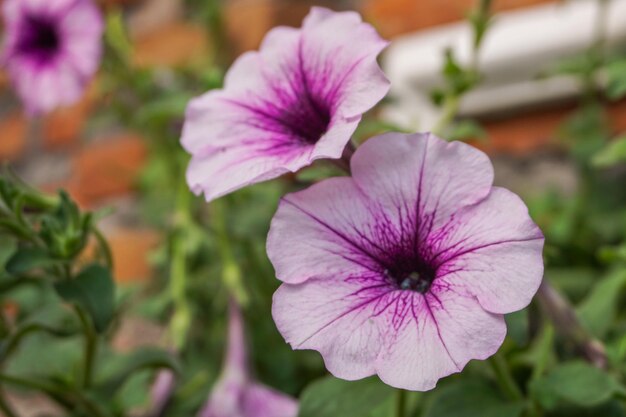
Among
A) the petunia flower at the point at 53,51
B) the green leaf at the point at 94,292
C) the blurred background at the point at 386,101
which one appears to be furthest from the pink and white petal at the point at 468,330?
the petunia flower at the point at 53,51

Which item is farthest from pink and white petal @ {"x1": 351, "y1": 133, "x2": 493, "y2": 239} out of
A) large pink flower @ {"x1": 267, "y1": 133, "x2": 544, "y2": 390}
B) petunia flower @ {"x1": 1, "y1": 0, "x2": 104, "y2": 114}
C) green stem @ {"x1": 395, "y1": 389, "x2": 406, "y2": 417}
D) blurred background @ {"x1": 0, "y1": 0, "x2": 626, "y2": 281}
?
petunia flower @ {"x1": 1, "y1": 0, "x2": 104, "y2": 114}

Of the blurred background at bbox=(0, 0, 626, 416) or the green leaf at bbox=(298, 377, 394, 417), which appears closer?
the green leaf at bbox=(298, 377, 394, 417)

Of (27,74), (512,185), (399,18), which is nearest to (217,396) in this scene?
(27,74)

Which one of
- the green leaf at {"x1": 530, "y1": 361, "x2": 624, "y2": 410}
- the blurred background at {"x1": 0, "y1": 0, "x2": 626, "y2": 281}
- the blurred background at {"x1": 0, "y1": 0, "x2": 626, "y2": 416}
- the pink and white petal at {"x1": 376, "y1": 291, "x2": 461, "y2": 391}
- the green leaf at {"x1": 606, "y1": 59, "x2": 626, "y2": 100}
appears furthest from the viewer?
the blurred background at {"x1": 0, "y1": 0, "x2": 626, "y2": 281}

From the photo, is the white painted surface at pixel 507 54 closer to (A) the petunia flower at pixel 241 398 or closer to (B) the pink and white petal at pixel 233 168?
(A) the petunia flower at pixel 241 398

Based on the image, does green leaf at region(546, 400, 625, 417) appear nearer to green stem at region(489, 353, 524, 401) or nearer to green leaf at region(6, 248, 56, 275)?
green stem at region(489, 353, 524, 401)

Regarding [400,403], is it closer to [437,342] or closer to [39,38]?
[437,342]

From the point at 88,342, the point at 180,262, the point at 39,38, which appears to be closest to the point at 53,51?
the point at 39,38

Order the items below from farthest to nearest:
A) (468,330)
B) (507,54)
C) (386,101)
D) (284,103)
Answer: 1. (507,54)
2. (386,101)
3. (284,103)
4. (468,330)
